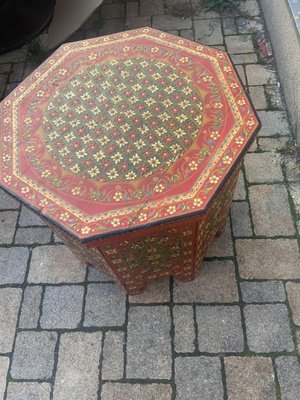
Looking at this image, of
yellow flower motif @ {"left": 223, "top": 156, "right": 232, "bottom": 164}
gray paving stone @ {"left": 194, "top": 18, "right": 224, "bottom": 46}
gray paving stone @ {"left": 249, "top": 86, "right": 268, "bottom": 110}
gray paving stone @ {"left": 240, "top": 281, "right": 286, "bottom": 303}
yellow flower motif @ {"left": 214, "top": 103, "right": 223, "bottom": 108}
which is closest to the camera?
yellow flower motif @ {"left": 223, "top": 156, "right": 232, "bottom": 164}

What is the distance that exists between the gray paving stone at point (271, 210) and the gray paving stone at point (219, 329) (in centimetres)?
58

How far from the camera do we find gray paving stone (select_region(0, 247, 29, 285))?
272cm

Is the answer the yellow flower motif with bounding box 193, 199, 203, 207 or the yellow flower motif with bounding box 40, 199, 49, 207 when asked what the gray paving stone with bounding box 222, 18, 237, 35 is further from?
the yellow flower motif with bounding box 40, 199, 49, 207

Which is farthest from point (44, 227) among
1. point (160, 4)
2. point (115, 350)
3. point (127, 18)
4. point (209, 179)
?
point (160, 4)

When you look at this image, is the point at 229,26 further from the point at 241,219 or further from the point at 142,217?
the point at 142,217

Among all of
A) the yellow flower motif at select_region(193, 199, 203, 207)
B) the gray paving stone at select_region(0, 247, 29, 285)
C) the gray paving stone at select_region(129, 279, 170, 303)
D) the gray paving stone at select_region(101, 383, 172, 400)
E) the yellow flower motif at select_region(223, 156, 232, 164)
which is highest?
the yellow flower motif at select_region(223, 156, 232, 164)

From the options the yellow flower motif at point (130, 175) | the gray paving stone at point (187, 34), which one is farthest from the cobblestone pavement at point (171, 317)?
the gray paving stone at point (187, 34)

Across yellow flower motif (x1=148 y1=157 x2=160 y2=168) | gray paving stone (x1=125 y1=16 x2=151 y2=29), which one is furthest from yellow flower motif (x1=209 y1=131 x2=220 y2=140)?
gray paving stone (x1=125 y1=16 x2=151 y2=29)

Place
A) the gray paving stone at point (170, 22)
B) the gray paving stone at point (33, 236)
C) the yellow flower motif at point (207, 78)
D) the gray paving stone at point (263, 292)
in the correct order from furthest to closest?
the gray paving stone at point (170, 22) < the gray paving stone at point (33, 236) < the gray paving stone at point (263, 292) < the yellow flower motif at point (207, 78)

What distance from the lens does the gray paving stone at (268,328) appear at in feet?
7.70

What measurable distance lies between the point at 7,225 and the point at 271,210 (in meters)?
1.85

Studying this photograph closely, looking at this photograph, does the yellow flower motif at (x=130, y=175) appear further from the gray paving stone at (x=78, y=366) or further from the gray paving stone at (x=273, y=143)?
the gray paving stone at (x=273, y=143)

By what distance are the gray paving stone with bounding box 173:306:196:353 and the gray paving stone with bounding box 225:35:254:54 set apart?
233cm

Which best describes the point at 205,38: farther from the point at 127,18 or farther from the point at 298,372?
the point at 298,372
